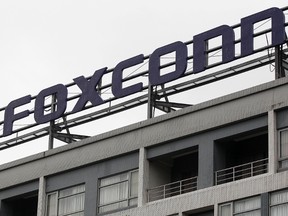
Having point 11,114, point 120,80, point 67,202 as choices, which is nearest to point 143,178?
point 67,202

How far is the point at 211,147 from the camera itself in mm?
76500

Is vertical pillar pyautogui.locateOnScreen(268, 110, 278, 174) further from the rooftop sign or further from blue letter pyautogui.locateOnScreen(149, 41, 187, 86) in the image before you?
blue letter pyautogui.locateOnScreen(149, 41, 187, 86)

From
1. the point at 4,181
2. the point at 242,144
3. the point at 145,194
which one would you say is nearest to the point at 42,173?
the point at 4,181

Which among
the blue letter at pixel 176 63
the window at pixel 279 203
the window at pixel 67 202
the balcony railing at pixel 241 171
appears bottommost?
the window at pixel 279 203

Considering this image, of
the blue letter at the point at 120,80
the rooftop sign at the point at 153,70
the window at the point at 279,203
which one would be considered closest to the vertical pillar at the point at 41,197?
the rooftop sign at the point at 153,70

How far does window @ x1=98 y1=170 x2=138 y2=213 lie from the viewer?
8044 centimetres

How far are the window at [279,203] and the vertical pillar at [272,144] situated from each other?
1.35 meters

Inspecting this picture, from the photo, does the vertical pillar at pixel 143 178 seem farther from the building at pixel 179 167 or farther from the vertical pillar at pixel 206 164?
the vertical pillar at pixel 206 164

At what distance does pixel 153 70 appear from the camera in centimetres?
8225

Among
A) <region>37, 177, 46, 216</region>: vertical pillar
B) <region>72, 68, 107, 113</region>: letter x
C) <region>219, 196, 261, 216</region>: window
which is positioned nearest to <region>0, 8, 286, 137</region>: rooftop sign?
<region>72, 68, 107, 113</region>: letter x

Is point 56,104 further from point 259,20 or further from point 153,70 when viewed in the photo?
point 259,20

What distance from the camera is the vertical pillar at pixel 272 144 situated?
2884 inches

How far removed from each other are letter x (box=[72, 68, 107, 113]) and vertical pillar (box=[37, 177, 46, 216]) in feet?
15.3

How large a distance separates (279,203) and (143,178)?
32.8 ft
